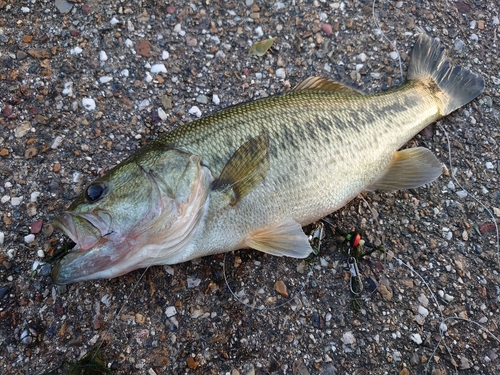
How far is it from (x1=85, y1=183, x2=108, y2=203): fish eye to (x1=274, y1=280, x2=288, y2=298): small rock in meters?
1.22

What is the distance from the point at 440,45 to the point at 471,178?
1.13 m

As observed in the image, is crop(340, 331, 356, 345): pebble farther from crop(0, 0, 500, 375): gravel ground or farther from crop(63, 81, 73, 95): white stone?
crop(63, 81, 73, 95): white stone

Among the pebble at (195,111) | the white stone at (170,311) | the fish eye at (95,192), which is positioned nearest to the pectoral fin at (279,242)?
the white stone at (170,311)

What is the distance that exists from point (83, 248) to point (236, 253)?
Result: 98 centimetres

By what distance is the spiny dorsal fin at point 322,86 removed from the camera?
2.76 meters

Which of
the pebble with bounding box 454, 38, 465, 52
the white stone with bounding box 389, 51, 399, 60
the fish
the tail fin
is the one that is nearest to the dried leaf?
the fish

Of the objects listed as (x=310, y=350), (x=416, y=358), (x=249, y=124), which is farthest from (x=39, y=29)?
(x=416, y=358)

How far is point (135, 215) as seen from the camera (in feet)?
6.77

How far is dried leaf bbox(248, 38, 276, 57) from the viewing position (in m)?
3.17

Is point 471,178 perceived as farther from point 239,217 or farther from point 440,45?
point 239,217

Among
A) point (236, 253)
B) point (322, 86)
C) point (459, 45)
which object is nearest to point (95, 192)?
point (236, 253)

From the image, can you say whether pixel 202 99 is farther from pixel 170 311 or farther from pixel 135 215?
pixel 170 311

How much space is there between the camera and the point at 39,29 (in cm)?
293

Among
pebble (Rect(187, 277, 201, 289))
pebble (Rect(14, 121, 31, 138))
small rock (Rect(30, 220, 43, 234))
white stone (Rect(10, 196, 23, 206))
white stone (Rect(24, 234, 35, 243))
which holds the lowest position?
pebble (Rect(187, 277, 201, 289))
